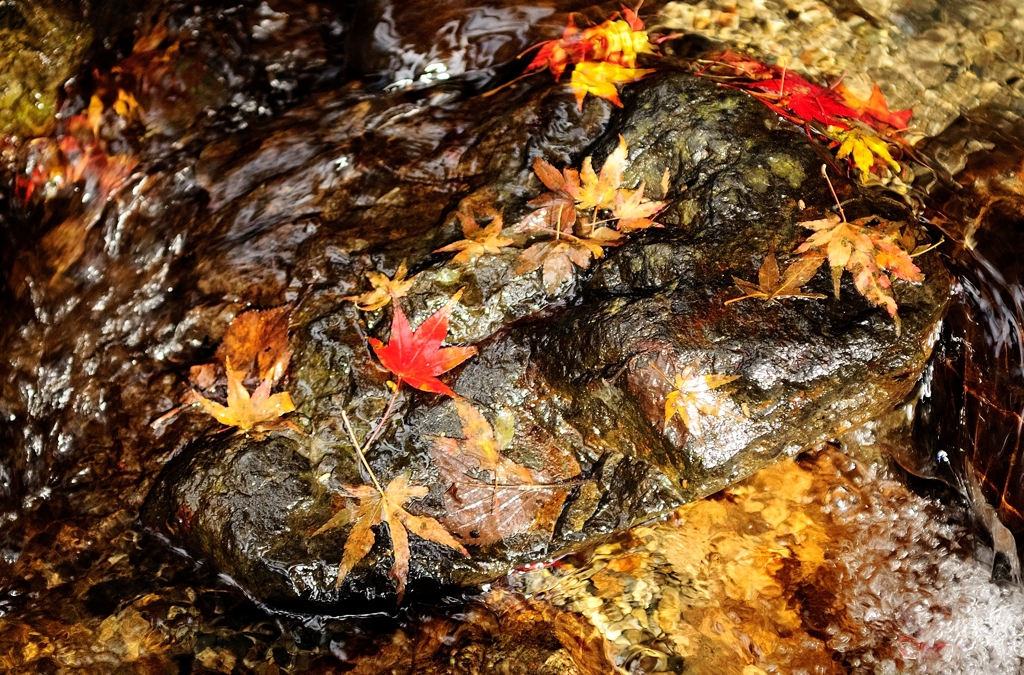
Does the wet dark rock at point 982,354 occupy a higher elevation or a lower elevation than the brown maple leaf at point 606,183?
lower

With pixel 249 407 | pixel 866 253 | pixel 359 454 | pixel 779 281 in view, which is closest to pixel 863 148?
pixel 866 253

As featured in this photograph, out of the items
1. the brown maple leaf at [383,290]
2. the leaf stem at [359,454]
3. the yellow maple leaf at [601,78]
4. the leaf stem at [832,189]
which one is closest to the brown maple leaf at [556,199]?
the yellow maple leaf at [601,78]

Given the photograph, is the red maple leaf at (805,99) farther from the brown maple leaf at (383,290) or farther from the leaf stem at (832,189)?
the brown maple leaf at (383,290)

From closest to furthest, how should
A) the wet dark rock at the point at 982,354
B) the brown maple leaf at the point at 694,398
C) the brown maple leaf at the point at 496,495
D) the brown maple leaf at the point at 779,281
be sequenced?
1. the brown maple leaf at the point at 694,398
2. the brown maple leaf at the point at 779,281
3. the brown maple leaf at the point at 496,495
4. the wet dark rock at the point at 982,354

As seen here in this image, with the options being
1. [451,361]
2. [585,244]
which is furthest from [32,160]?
[585,244]

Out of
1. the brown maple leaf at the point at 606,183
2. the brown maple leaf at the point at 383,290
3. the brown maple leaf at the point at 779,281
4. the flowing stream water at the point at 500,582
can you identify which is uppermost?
the brown maple leaf at the point at 606,183

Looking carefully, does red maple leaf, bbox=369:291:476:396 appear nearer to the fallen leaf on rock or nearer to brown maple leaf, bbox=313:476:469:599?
brown maple leaf, bbox=313:476:469:599

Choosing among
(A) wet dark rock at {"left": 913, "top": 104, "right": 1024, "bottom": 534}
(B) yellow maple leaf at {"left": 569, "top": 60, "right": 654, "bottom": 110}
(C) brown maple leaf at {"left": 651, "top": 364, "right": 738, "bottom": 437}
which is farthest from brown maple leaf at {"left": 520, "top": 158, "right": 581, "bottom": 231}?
(A) wet dark rock at {"left": 913, "top": 104, "right": 1024, "bottom": 534}
